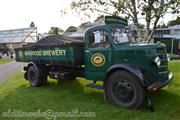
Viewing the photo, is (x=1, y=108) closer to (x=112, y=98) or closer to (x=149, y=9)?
(x=112, y=98)

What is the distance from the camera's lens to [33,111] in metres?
6.66

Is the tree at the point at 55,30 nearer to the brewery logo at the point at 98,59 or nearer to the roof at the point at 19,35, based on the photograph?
the roof at the point at 19,35

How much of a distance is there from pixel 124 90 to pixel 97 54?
1404 millimetres

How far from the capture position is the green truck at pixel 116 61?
6.33 m

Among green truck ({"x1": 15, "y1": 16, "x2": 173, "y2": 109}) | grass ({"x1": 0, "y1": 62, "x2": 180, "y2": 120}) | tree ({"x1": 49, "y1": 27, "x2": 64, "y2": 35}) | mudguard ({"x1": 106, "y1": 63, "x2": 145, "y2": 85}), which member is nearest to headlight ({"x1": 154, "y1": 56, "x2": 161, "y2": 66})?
green truck ({"x1": 15, "y1": 16, "x2": 173, "y2": 109})

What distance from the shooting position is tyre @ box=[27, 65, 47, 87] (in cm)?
969

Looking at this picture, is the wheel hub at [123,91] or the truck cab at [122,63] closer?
the truck cab at [122,63]

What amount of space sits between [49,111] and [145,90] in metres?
2.64

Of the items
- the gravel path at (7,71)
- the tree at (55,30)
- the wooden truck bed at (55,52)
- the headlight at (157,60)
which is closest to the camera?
the headlight at (157,60)

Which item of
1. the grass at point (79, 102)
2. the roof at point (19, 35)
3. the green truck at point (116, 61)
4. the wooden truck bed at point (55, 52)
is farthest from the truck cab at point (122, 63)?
the roof at point (19, 35)

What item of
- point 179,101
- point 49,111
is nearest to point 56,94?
point 49,111

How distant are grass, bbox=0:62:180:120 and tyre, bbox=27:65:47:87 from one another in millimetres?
240

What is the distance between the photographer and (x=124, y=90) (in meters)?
6.59

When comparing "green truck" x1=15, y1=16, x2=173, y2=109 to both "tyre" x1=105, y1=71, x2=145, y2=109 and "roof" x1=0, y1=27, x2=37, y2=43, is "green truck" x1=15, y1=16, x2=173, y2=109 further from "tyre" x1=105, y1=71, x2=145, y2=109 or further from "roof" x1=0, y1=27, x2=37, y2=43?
"roof" x1=0, y1=27, x2=37, y2=43
